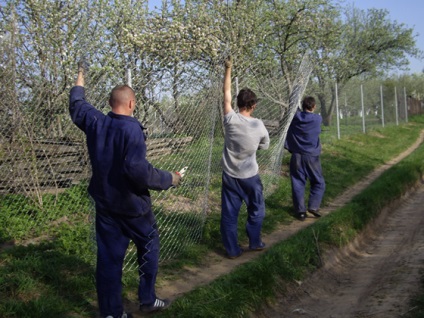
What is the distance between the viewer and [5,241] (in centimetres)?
634

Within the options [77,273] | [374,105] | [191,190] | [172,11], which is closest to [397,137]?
[374,105]

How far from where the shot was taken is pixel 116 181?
3748 mm

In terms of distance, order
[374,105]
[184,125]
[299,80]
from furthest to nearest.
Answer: [374,105]
[299,80]
[184,125]

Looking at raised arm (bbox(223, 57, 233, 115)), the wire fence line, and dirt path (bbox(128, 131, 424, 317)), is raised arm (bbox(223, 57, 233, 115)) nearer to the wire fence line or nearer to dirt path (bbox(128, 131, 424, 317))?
the wire fence line

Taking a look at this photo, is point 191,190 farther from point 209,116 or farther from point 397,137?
point 397,137

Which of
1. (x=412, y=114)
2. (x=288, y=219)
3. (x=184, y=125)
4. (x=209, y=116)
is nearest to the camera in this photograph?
(x=184, y=125)

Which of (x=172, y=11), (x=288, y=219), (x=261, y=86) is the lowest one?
(x=288, y=219)

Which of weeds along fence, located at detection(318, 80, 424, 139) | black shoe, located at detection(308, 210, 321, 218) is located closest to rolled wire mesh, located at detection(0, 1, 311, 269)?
black shoe, located at detection(308, 210, 321, 218)

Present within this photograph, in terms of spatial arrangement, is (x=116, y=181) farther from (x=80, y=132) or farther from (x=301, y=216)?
(x=301, y=216)

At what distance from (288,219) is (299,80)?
2.48 m

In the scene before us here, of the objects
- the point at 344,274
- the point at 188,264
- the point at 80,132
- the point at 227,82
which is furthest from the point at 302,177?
the point at 80,132

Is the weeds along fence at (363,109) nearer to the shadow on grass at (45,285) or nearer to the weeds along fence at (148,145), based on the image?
the weeds along fence at (148,145)

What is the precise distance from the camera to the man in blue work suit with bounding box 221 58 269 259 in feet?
18.7

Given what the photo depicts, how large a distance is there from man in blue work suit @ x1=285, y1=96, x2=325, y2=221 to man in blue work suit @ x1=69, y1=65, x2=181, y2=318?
14.4 feet
